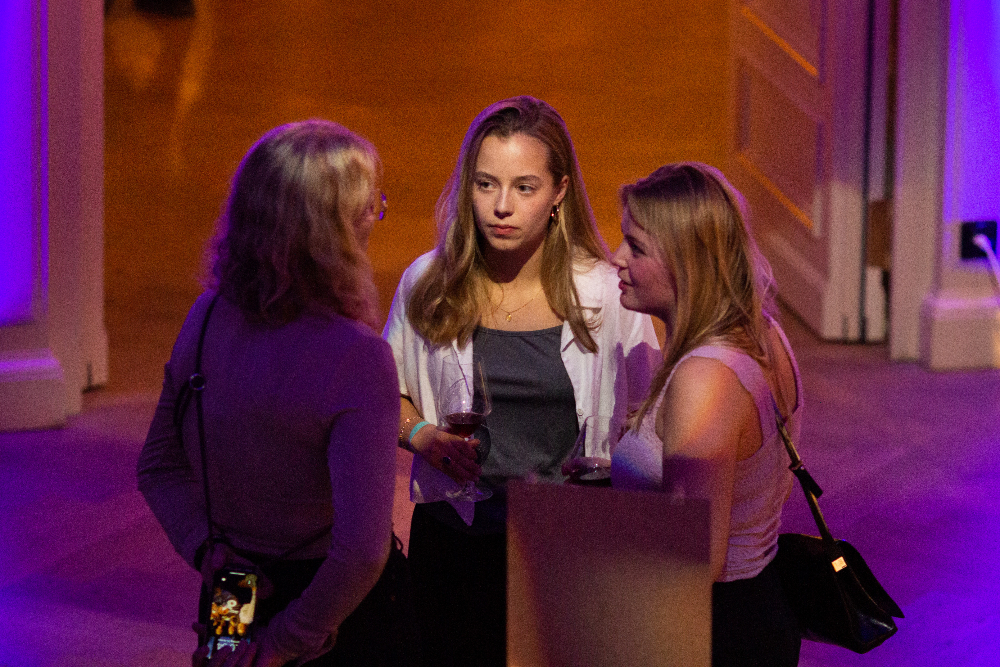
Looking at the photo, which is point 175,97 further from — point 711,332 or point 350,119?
point 711,332

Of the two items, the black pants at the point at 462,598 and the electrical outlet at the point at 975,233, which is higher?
the electrical outlet at the point at 975,233

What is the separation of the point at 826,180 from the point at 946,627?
3458 mm

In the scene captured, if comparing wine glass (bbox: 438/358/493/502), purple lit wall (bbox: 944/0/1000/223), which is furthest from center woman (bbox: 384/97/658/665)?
purple lit wall (bbox: 944/0/1000/223)

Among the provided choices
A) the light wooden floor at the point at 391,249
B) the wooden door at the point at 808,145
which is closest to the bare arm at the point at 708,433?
the light wooden floor at the point at 391,249

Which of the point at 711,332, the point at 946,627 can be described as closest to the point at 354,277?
the point at 711,332

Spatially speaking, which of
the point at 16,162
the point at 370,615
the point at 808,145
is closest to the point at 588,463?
the point at 370,615

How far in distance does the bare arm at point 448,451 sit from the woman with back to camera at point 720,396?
0.31 meters

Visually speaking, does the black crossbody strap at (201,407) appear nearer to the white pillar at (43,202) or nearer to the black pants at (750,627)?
the black pants at (750,627)

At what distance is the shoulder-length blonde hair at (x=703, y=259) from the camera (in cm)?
167

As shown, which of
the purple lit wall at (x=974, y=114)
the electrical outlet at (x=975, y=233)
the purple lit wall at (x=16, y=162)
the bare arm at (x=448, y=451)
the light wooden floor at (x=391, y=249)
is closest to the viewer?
the bare arm at (x=448, y=451)

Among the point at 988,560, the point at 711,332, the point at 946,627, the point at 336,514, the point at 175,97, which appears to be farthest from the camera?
the point at 175,97

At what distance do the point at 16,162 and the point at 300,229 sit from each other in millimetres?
3679

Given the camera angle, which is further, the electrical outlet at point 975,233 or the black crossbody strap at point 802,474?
the electrical outlet at point 975,233

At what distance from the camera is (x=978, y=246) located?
5.55 metres
